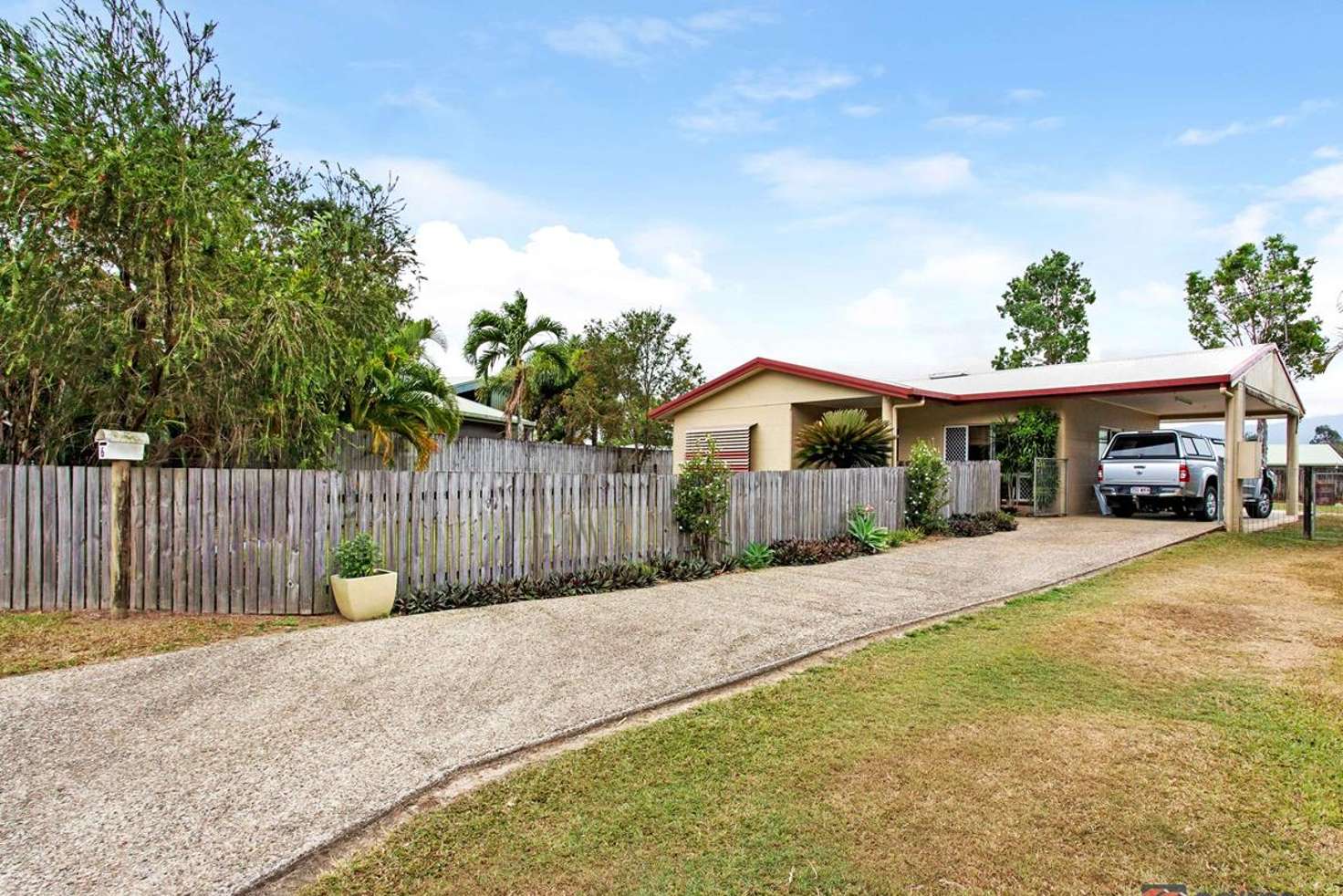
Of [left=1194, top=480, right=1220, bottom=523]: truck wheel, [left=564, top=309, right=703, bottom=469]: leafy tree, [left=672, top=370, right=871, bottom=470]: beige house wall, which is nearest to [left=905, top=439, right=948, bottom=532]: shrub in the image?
[left=672, top=370, right=871, bottom=470]: beige house wall

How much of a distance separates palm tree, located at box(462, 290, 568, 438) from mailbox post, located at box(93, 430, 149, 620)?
13.7 metres

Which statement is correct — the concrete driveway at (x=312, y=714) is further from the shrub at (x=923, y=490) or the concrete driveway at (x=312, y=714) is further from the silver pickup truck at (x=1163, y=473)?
the silver pickup truck at (x=1163, y=473)

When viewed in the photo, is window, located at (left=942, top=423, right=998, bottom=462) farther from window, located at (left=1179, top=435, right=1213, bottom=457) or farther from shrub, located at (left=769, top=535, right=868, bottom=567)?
shrub, located at (left=769, top=535, right=868, bottom=567)

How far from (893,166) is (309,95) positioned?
369 inches

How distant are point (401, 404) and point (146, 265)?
5.78m

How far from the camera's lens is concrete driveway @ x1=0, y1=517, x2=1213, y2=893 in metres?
2.71

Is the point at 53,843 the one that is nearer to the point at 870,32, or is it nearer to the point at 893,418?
the point at 870,32

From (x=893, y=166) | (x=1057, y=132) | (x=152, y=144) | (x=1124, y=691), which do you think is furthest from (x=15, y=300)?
(x=1057, y=132)

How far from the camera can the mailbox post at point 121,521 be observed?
19.8 ft

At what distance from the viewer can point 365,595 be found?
617 centimetres

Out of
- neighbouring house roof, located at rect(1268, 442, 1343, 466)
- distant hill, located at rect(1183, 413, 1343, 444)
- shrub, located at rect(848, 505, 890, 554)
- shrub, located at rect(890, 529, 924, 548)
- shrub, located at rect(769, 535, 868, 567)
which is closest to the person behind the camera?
shrub, located at rect(769, 535, 868, 567)

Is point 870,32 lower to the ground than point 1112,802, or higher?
higher

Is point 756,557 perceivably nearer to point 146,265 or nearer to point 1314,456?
point 146,265

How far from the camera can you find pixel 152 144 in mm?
5820
